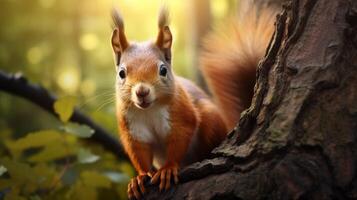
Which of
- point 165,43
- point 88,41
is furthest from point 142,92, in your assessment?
point 88,41

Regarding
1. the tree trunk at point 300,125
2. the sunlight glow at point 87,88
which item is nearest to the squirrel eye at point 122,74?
the tree trunk at point 300,125

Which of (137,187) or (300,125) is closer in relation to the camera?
(300,125)

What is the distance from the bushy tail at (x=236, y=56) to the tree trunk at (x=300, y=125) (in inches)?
19.7

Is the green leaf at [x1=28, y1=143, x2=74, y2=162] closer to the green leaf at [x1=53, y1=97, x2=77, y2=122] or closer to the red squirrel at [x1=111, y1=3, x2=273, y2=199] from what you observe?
the green leaf at [x1=53, y1=97, x2=77, y2=122]

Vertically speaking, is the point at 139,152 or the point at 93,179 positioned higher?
the point at 139,152

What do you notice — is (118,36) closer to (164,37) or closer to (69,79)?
(164,37)

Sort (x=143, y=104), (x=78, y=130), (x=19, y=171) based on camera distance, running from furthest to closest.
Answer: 1. (x=78, y=130)
2. (x=19, y=171)
3. (x=143, y=104)

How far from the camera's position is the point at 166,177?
1.45 metres

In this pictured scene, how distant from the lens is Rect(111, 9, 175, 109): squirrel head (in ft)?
5.14

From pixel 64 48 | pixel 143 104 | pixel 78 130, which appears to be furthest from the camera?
pixel 64 48

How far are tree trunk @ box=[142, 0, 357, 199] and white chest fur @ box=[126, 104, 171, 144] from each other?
312mm

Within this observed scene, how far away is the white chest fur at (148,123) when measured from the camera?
167 cm

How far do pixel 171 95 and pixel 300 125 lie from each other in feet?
1.66

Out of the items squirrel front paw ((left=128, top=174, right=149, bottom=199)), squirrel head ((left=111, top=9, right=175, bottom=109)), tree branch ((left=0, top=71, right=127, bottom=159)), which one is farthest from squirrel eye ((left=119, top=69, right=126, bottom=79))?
tree branch ((left=0, top=71, right=127, bottom=159))
